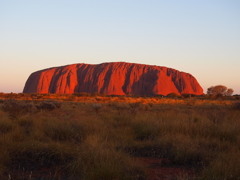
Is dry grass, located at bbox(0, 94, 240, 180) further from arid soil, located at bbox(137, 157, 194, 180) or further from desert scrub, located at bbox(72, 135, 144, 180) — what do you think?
arid soil, located at bbox(137, 157, 194, 180)

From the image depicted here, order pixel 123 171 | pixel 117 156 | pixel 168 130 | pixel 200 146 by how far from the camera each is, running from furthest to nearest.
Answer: pixel 168 130 → pixel 200 146 → pixel 117 156 → pixel 123 171

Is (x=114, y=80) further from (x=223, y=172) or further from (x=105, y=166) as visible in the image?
(x=223, y=172)

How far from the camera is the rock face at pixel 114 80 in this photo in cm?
6888

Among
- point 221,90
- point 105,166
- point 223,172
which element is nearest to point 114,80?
point 221,90

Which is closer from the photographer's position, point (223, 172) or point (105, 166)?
point (223, 172)

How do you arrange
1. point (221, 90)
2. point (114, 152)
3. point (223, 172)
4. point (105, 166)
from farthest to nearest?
1. point (221, 90)
2. point (114, 152)
3. point (105, 166)
4. point (223, 172)

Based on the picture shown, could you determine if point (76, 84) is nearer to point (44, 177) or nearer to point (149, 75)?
point (149, 75)

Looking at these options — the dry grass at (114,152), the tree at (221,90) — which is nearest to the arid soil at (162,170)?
the dry grass at (114,152)

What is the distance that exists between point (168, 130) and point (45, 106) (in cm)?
1098

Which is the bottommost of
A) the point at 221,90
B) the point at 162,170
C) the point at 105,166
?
the point at 162,170

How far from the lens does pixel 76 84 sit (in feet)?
239

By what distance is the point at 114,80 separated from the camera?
69812 mm

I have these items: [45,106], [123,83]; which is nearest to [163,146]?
[45,106]

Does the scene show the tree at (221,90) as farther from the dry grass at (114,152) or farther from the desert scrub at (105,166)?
the desert scrub at (105,166)
